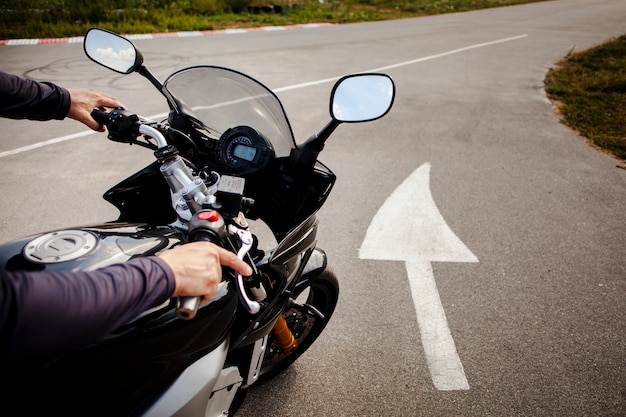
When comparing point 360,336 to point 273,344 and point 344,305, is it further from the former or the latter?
point 273,344

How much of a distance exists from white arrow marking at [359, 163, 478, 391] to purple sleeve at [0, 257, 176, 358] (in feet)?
6.92

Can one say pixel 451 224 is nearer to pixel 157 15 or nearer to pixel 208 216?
pixel 208 216

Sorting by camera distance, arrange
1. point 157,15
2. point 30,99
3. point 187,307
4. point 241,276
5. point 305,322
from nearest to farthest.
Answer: point 187,307 < point 241,276 < point 30,99 < point 305,322 < point 157,15

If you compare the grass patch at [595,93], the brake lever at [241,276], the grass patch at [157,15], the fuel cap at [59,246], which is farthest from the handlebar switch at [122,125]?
the grass patch at [157,15]

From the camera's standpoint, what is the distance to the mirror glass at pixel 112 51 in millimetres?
2047

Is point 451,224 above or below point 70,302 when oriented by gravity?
below

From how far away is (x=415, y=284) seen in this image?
328 centimetres

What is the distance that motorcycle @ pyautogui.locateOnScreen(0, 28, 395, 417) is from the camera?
3.87ft

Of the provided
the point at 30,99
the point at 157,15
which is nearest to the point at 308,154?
the point at 30,99

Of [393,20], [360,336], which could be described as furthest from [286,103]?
[393,20]

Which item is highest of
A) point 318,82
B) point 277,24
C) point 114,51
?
point 114,51

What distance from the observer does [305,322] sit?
250 cm

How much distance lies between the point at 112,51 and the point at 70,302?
5.39 ft

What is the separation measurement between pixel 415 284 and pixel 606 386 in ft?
4.44
